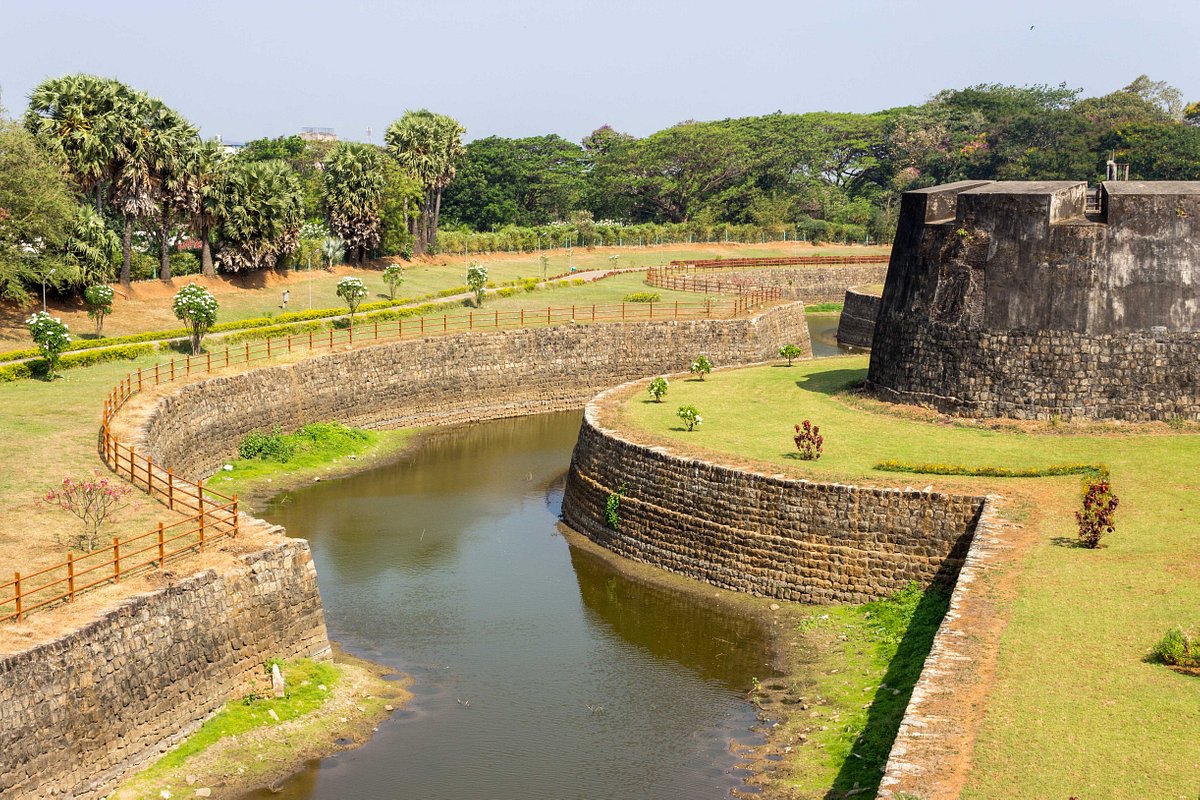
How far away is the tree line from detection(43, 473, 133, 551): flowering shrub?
75.8 feet

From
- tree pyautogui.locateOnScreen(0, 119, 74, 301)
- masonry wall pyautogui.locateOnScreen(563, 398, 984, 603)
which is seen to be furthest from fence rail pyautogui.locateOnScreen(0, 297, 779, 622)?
masonry wall pyautogui.locateOnScreen(563, 398, 984, 603)

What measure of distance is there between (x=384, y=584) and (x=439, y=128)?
50.1 metres

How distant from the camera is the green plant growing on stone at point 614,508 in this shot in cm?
2962

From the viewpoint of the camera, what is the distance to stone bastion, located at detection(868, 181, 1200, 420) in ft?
98.4

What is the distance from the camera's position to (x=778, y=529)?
2617cm

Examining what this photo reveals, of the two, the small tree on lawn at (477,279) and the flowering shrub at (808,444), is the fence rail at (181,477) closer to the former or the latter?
the small tree on lawn at (477,279)

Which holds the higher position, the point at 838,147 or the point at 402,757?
the point at 838,147

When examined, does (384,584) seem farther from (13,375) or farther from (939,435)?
(13,375)

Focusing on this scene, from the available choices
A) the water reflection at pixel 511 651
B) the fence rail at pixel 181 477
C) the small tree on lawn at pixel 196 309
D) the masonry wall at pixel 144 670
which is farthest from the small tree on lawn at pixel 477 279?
the masonry wall at pixel 144 670

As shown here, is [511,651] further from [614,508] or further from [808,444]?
[808,444]

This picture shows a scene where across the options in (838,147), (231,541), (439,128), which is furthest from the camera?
(838,147)

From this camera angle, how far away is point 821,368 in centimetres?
4141

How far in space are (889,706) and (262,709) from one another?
955 centimetres

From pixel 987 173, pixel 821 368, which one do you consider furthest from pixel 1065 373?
pixel 987 173
